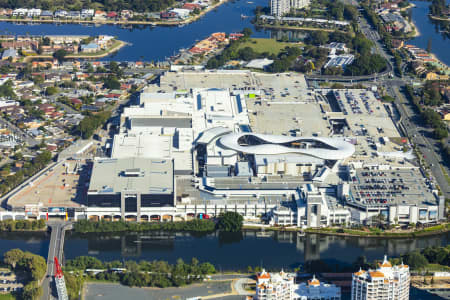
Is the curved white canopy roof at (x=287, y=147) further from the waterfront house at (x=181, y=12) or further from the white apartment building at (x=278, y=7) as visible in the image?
the white apartment building at (x=278, y=7)

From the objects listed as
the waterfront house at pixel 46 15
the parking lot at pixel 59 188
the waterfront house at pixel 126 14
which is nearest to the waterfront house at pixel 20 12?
the waterfront house at pixel 46 15

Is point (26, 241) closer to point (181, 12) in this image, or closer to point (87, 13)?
point (87, 13)

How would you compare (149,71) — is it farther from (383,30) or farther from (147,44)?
(383,30)

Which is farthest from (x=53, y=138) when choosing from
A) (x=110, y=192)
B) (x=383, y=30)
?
(x=383, y=30)

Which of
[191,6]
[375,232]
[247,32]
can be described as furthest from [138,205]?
[191,6]

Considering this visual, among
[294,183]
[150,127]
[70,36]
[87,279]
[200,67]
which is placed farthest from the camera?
[70,36]
